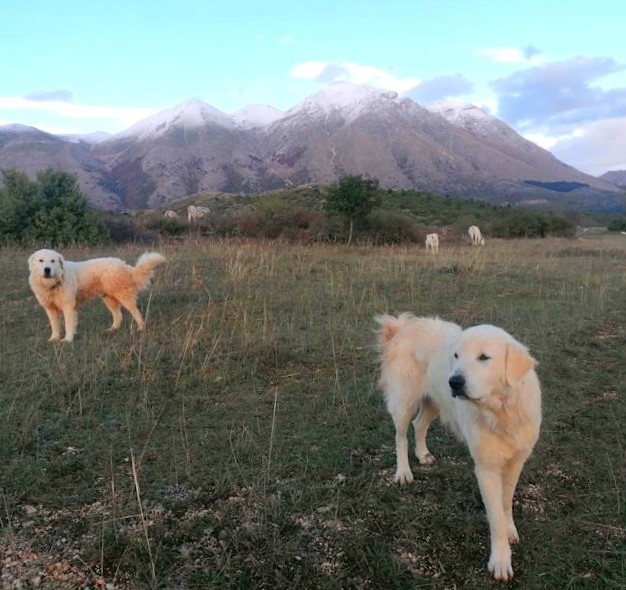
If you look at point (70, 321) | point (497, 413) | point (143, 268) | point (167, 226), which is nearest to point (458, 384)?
point (497, 413)

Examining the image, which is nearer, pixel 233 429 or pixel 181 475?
pixel 181 475

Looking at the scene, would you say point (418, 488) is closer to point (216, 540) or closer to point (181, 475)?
point (216, 540)

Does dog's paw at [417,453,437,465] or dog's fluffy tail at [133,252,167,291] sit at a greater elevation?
dog's fluffy tail at [133,252,167,291]

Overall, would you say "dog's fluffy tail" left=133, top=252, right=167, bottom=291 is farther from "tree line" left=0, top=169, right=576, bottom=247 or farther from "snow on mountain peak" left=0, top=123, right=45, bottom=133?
"snow on mountain peak" left=0, top=123, right=45, bottom=133

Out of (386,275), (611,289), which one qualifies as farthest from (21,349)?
(611,289)

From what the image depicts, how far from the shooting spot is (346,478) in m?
3.80

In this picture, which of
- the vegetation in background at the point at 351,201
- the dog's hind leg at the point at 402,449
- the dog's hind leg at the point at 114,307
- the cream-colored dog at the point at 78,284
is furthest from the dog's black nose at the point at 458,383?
the vegetation in background at the point at 351,201

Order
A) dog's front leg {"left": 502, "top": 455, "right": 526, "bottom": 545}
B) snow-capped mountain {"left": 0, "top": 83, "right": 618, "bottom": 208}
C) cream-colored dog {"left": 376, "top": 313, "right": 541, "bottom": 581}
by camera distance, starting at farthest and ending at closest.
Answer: snow-capped mountain {"left": 0, "top": 83, "right": 618, "bottom": 208} → dog's front leg {"left": 502, "top": 455, "right": 526, "bottom": 545} → cream-colored dog {"left": 376, "top": 313, "right": 541, "bottom": 581}

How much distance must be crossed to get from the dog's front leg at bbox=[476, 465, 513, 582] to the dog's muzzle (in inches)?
17.5

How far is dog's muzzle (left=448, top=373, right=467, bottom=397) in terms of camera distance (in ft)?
9.76

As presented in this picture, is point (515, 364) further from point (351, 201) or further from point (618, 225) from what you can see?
point (618, 225)

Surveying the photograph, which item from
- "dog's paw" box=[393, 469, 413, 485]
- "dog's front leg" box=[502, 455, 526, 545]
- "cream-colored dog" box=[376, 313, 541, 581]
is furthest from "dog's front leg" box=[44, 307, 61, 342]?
"dog's front leg" box=[502, 455, 526, 545]

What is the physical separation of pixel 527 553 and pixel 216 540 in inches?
69.8

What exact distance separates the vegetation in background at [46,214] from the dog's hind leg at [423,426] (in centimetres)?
1582
